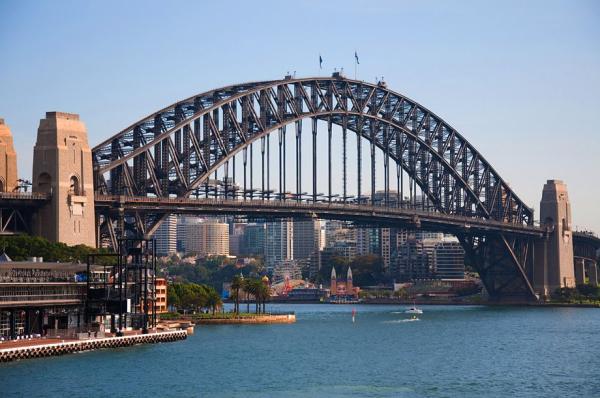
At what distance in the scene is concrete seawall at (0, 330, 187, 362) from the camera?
8168 cm

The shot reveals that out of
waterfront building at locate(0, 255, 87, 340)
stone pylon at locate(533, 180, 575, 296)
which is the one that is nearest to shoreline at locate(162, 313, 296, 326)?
waterfront building at locate(0, 255, 87, 340)

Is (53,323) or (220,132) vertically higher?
(220,132)

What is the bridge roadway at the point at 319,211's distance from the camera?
405 ft

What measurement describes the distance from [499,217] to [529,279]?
1008cm

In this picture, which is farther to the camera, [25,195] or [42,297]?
[25,195]

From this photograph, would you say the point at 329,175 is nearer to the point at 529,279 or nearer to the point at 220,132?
the point at 220,132

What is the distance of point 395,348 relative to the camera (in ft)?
331

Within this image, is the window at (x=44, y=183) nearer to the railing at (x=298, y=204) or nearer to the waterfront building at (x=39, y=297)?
the railing at (x=298, y=204)

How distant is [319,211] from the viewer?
477 ft

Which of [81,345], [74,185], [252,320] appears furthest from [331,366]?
[252,320]

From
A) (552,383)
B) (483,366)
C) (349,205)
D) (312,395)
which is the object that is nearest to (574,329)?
(349,205)

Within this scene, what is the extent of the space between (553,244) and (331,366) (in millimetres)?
115611

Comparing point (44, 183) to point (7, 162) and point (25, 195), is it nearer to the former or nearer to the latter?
point (25, 195)

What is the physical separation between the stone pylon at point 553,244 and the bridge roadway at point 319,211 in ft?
10.6
